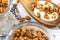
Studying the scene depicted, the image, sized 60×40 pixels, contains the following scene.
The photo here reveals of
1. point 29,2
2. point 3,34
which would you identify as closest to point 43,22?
point 29,2

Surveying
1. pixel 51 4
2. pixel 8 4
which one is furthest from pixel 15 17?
pixel 51 4

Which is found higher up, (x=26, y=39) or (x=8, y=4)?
(x=8, y=4)

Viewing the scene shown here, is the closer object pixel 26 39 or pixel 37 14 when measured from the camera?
pixel 26 39

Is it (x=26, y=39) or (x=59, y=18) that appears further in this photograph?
(x=59, y=18)

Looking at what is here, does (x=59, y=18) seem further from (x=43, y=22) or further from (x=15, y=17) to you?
(x=15, y=17)

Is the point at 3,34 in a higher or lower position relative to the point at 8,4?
lower

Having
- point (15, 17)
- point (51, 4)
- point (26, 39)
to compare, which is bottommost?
point (26, 39)

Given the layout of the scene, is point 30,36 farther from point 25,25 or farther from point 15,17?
point 15,17
